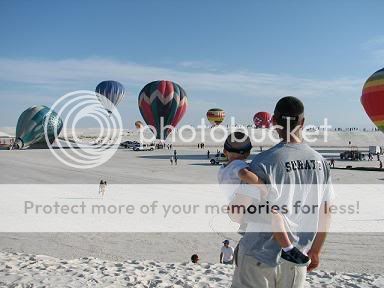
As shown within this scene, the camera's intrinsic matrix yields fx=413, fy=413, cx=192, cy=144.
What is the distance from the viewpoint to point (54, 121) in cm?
6041

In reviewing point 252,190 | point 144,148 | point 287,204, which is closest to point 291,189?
point 287,204

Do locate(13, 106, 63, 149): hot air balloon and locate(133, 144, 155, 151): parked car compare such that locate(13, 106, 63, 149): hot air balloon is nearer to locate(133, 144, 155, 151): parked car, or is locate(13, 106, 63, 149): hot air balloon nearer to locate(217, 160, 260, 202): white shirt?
locate(133, 144, 155, 151): parked car

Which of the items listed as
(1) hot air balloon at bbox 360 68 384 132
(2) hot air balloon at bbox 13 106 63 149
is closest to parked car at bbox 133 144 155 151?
(2) hot air balloon at bbox 13 106 63 149

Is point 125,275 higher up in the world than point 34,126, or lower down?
lower down

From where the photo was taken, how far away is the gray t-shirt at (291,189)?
2.71m

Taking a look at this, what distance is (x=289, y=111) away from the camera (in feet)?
9.20

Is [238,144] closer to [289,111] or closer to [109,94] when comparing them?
[289,111]

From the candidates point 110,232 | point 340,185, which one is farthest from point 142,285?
point 340,185

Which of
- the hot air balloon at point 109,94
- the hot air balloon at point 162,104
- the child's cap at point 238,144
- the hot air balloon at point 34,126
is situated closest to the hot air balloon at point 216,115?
the hot air balloon at point 109,94

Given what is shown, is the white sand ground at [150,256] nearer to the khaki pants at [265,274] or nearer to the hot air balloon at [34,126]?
the khaki pants at [265,274]

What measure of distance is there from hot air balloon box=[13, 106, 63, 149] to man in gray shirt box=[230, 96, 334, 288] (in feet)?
194

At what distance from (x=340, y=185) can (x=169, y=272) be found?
1958cm

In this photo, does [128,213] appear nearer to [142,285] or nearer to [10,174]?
[142,285]

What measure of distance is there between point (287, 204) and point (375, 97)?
1706 inches
